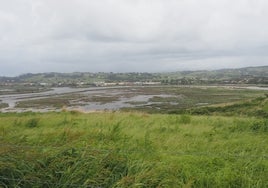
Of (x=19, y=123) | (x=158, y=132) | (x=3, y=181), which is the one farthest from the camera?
(x=19, y=123)

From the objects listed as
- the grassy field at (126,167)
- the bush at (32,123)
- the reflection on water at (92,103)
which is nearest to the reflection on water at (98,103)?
the reflection on water at (92,103)

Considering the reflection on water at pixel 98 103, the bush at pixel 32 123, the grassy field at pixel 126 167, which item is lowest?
the reflection on water at pixel 98 103

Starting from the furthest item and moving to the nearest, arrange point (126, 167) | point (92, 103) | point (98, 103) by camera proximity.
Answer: point (92, 103), point (98, 103), point (126, 167)

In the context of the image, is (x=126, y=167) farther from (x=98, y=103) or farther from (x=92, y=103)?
(x=92, y=103)

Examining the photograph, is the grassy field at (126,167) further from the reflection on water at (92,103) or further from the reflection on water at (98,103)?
the reflection on water at (92,103)

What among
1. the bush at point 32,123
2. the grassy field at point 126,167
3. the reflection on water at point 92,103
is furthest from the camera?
the reflection on water at point 92,103

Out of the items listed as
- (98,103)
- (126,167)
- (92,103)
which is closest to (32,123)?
(126,167)

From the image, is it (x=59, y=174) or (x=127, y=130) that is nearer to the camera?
(x=59, y=174)

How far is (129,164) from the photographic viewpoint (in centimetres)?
643

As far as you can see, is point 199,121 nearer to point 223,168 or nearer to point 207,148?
point 207,148

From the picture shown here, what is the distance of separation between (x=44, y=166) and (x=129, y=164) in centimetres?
145

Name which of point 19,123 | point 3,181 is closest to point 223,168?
point 3,181

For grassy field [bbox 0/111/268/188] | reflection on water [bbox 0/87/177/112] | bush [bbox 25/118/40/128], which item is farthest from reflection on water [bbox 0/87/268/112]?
grassy field [bbox 0/111/268/188]

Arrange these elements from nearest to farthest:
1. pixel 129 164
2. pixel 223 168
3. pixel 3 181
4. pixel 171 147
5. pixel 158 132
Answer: pixel 3 181, pixel 129 164, pixel 223 168, pixel 171 147, pixel 158 132
